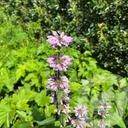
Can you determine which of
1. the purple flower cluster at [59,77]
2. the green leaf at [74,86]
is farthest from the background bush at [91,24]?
the purple flower cluster at [59,77]

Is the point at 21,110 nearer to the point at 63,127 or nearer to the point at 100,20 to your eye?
the point at 63,127

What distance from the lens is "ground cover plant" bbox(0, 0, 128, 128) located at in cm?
228

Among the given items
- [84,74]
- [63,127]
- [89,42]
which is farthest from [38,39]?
[63,127]

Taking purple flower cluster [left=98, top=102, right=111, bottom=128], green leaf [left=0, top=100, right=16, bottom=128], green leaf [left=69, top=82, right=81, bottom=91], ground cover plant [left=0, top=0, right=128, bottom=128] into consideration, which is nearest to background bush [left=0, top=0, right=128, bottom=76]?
ground cover plant [left=0, top=0, right=128, bottom=128]

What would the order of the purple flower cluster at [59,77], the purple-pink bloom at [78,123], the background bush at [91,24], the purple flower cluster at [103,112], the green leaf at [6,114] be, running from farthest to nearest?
the background bush at [91,24] → the green leaf at [6,114] → the purple flower cluster at [103,112] → the purple-pink bloom at [78,123] → the purple flower cluster at [59,77]

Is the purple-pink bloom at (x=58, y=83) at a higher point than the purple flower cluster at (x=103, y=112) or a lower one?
higher

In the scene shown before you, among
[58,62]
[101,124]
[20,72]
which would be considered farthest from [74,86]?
[58,62]

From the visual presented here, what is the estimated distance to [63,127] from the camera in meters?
2.37

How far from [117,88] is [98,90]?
277 mm

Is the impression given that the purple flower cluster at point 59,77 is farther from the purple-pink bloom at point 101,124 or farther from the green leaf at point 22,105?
the green leaf at point 22,105

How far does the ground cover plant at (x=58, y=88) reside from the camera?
7.47 feet

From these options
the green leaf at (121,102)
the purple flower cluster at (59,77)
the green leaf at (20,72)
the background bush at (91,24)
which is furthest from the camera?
the background bush at (91,24)

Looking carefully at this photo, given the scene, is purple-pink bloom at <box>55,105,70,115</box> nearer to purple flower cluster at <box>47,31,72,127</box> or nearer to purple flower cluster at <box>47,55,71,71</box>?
purple flower cluster at <box>47,31,72,127</box>

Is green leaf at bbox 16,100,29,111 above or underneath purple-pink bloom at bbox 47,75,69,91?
above
